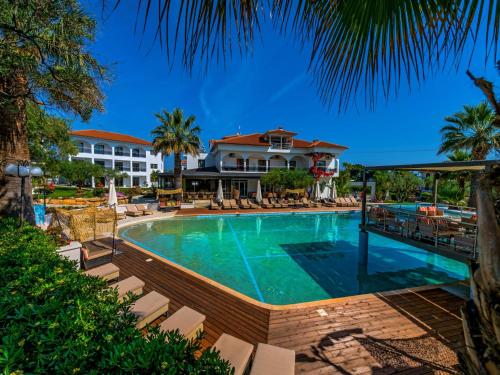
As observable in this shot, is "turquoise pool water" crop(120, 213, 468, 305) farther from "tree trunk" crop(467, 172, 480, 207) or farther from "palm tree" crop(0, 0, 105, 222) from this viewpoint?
"palm tree" crop(0, 0, 105, 222)

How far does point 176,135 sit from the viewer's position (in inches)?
837

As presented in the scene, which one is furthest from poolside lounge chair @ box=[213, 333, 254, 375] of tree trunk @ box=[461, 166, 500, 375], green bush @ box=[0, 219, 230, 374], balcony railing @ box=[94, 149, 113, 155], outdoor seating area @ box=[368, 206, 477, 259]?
balcony railing @ box=[94, 149, 113, 155]

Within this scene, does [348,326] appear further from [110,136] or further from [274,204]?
[110,136]

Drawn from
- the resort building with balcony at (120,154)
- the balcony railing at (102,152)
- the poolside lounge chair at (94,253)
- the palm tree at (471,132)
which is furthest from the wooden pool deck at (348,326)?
the balcony railing at (102,152)

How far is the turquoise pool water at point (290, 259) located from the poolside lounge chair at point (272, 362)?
3284 mm

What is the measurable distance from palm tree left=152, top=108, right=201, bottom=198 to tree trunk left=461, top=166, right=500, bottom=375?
857 inches

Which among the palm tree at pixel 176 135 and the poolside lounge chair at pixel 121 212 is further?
the palm tree at pixel 176 135

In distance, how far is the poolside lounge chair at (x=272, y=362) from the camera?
2832 mm

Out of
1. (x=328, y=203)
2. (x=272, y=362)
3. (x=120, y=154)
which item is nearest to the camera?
(x=272, y=362)

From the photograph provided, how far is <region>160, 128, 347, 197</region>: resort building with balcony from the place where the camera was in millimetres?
28703

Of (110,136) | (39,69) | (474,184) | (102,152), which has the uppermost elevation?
(110,136)

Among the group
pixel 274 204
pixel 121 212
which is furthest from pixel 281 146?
pixel 121 212

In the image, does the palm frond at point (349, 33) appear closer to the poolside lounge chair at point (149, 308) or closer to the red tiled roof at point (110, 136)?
the poolside lounge chair at point (149, 308)

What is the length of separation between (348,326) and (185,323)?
310 cm
